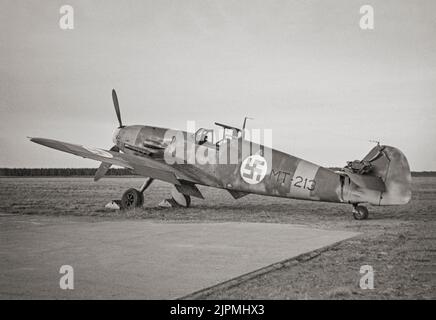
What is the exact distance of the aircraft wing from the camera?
12.1 metres

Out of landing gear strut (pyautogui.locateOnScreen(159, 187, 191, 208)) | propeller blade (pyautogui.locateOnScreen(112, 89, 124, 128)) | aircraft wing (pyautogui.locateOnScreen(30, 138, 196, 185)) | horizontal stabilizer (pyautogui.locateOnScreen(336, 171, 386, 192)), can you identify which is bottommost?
landing gear strut (pyautogui.locateOnScreen(159, 187, 191, 208))

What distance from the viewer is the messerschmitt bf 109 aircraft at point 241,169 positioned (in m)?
10.2

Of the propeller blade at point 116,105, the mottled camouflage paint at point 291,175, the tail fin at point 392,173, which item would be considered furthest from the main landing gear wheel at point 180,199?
the tail fin at point 392,173

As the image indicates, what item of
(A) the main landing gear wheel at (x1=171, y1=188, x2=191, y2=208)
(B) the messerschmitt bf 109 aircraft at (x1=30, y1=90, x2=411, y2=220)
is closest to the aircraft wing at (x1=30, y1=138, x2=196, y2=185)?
(B) the messerschmitt bf 109 aircraft at (x1=30, y1=90, x2=411, y2=220)

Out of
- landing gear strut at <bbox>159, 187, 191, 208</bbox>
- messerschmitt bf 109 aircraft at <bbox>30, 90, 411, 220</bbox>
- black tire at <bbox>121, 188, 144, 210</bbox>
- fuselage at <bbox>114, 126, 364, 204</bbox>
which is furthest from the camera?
landing gear strut at <bbox>159, 187, 191, 208</bbox>

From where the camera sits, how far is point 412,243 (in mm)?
7371

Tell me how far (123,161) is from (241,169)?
135 inches

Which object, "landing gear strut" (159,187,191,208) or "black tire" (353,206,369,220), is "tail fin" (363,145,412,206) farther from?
"landing gear strut" (159,187,191,208)

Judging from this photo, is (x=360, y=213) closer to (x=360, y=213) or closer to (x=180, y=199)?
(x=360, y=213)

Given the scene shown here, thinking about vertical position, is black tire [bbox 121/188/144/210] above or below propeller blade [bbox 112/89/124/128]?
below

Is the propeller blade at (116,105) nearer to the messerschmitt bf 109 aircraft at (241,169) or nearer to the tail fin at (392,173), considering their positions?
the messerschmitt bf 109 aircraft at (241,169)

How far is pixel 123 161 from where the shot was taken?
1276cm

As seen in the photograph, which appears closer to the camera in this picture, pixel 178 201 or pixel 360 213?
pixel 360 213

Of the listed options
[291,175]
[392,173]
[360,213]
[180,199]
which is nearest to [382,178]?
[392,173]
